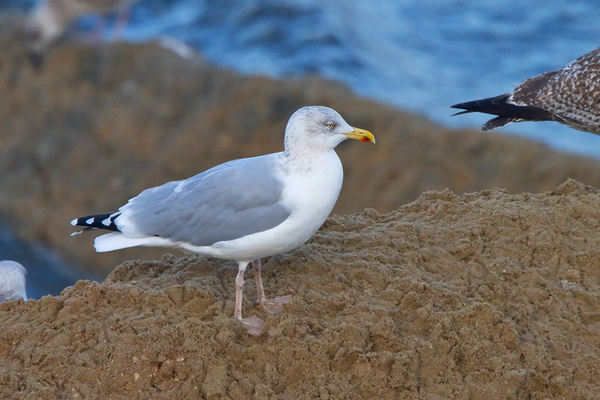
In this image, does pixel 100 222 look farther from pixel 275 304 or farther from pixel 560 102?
pixel 560 102

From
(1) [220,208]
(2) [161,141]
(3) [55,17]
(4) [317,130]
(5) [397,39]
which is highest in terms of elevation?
(3) [55,17]

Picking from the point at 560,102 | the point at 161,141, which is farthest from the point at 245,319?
the point at 161,141

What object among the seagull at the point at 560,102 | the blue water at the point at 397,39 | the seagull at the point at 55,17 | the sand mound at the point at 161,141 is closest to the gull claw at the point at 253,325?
the seagull at the point at 560,102

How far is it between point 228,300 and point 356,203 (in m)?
6.45

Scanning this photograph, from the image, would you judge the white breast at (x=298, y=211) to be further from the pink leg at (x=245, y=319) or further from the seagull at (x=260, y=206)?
the pink leg at (x=245, y=319)

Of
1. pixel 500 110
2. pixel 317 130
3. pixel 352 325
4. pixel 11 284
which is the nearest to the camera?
pixel 352 325

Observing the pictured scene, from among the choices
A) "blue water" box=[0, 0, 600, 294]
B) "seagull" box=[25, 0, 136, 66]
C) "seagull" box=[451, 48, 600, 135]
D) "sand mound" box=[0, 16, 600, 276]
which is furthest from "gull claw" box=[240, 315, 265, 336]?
"seagull" box=[25, 0, 136, 66]

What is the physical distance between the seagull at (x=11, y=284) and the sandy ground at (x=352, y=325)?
134 cm

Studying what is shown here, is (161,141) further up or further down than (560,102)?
further up

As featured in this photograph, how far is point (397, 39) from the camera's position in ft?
56.1

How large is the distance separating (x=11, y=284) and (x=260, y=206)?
→ 9.30ft

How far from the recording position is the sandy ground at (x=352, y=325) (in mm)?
3748

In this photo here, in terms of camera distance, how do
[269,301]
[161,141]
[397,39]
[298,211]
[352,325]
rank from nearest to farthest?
1. [352,325]
2. [298,211]
3. [269,301]
4. [161,141]
5. [397,39]

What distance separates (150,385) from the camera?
12.3ft
